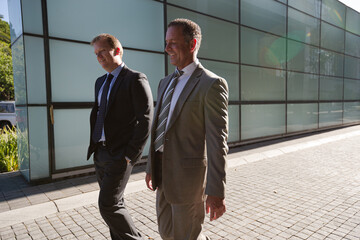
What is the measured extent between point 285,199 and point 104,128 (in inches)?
129

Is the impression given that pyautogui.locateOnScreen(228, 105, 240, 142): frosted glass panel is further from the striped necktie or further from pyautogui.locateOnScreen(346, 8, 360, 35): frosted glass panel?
pyautogui.locateOnScreen(346, 8, 360, 35): frosted glass panel

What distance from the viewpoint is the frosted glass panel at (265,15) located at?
9.49 m

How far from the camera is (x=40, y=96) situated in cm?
511

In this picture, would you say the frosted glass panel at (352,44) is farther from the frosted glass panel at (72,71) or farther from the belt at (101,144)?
the belt at (101,144)

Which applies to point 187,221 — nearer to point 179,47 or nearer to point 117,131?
point 117,131

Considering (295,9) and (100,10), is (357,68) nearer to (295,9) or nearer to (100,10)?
(295,9)

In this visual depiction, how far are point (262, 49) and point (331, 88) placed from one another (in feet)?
22.1

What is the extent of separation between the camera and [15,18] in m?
5.38

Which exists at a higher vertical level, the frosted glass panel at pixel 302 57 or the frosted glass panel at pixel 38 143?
the frosted glass panel at pixel 302 57

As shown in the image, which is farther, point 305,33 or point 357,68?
point 357,68

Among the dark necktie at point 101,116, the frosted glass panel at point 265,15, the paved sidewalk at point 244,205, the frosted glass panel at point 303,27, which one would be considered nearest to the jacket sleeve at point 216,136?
the dark necktie at point 101,116

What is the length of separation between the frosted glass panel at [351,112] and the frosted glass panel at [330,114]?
82 centimetres

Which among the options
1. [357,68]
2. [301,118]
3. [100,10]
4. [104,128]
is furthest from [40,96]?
[357,68]

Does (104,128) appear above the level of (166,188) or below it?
above
